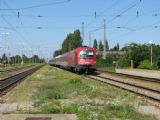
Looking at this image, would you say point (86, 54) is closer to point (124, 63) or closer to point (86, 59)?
point (86, 59)

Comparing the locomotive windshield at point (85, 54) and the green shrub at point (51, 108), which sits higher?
the locomotive windshield at point (85, 54)

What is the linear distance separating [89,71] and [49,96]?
3689 cm

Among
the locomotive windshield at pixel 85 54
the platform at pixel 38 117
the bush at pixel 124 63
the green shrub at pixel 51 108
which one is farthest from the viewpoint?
the bush at pixel 124 63

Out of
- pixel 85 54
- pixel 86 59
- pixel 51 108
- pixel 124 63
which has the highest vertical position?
pixel 85 54

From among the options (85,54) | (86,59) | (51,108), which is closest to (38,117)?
(51,108)

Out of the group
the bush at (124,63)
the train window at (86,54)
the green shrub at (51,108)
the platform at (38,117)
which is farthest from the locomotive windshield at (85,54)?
the platform at (38,117)

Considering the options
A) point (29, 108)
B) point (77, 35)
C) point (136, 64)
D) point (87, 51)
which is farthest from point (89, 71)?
point (77, 35)

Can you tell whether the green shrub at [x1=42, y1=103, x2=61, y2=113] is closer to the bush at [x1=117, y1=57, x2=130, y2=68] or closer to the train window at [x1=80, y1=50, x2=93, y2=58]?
the train window at [x1=80, y1=50, x2=93, y2=58]

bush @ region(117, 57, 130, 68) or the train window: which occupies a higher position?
the train window

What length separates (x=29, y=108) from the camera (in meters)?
15.0

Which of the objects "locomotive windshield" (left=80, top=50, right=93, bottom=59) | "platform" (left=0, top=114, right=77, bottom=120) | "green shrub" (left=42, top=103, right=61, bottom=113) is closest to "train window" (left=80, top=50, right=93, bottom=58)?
"locomotive windshield" (left=80, top=50, right=93, bottom=59)

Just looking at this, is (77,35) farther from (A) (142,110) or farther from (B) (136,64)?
(A) (142,110)

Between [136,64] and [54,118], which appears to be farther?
[136,64]

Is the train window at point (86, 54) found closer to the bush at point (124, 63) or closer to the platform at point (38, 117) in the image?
the bush at point (124, 63)
